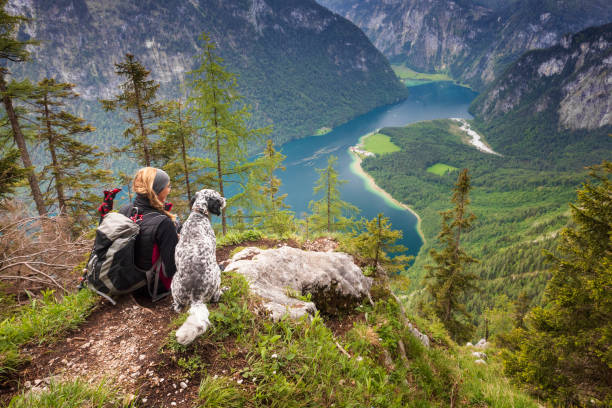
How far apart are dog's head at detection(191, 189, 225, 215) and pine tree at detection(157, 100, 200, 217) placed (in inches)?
330

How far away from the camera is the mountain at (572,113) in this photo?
164 metres

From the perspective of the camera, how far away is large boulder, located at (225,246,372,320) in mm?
5242

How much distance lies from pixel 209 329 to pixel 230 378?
0.72 meters

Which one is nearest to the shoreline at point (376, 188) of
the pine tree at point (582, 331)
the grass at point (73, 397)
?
the pine tree at point (582, 331)

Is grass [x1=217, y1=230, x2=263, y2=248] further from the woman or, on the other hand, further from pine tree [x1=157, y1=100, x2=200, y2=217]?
pine tree [x1=157, y1=100, x2=200, y2=217]

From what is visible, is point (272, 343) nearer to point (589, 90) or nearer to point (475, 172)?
point (475, 172)

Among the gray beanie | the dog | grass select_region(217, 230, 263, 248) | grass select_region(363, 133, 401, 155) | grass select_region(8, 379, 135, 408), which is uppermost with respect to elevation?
the gray beanie

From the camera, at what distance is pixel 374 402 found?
3.15 meters

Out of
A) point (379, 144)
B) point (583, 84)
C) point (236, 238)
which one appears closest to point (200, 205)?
point (236, 238)

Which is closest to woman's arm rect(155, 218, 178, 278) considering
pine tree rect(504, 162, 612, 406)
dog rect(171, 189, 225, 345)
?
dog rect(171, 189, 225, 345)

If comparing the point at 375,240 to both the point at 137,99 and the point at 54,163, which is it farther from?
the point at 54,163

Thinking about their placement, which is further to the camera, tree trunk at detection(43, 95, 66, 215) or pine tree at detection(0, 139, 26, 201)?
tree trunk at detection(43, 95, 66, 215)

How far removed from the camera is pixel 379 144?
147 meters

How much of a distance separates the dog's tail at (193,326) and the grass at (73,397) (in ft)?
2.08
